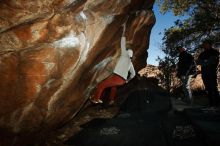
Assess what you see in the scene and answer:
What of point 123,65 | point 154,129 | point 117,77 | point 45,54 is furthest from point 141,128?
point 45,54

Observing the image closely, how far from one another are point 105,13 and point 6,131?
13.6 ft

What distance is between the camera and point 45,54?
655cm

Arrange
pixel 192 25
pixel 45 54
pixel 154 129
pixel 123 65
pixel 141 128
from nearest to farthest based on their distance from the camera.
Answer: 1. pixel 45 54
2. pixel 154 129
3. pixel 141 128
4. pixel 123 65
5. pixel 192 25

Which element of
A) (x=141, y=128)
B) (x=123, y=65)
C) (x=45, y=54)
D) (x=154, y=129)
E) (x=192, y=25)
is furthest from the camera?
(x=192, y=25)

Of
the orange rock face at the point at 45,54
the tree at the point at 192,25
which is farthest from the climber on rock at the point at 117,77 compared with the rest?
the tree at the point at 192,25

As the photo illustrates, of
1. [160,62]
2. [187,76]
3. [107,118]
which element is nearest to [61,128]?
[107,118]

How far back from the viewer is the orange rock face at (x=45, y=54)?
20.5 feet

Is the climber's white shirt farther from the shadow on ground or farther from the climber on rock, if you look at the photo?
the shadow on ground

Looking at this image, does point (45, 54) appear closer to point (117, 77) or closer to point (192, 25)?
point (117, 77)

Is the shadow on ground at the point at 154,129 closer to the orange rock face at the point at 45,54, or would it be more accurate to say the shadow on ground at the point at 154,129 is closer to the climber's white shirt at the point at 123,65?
the orange rock face at the point at 45,54

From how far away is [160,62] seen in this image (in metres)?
18.5

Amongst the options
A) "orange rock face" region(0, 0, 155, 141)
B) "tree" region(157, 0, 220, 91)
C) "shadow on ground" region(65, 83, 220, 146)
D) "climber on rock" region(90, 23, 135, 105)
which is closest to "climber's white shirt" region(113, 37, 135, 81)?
"climber on rock" region(90, 23, 135, 105)

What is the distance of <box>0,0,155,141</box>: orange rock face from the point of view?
6.25 meters

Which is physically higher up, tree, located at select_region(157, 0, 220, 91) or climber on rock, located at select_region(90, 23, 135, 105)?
tree, located at select_region(157, 0, 220, 91)
